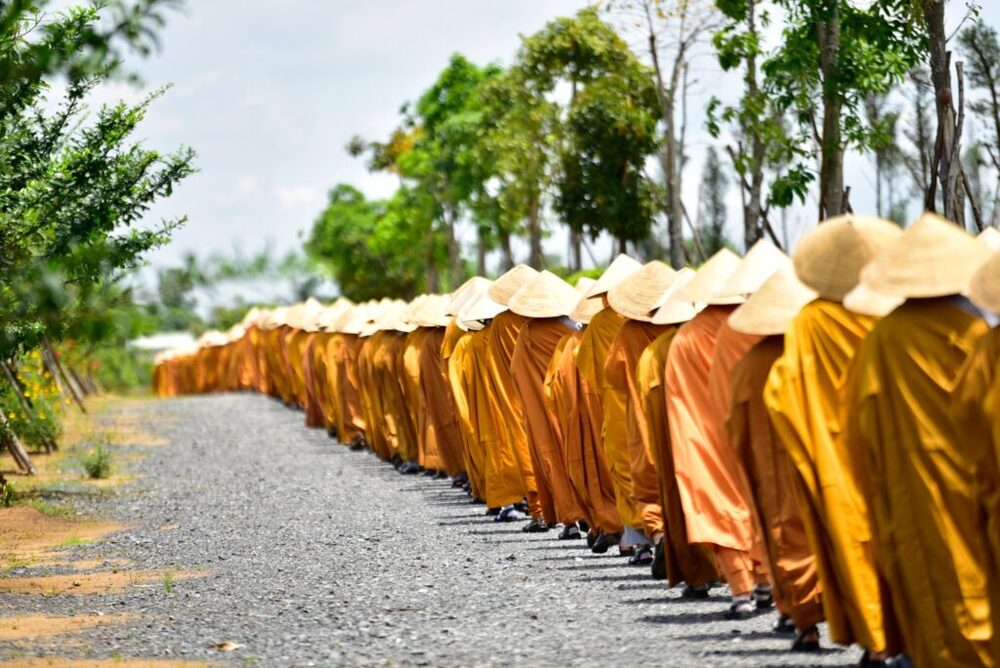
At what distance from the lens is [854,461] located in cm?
820

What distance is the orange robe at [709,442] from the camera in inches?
403

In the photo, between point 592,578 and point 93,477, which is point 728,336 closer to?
point 592,578

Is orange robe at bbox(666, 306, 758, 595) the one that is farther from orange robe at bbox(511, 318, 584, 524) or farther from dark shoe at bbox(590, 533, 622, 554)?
orange robe at bbox(511, 318, 584, 524)

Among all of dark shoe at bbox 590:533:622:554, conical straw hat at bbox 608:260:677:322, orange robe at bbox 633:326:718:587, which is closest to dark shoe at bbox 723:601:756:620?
orange robe at bbox 633:326:718:587

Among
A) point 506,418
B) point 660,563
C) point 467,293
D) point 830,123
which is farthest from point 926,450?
point 830,123

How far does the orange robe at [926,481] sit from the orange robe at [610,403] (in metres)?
4.56

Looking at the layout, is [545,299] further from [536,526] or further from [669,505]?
[669,505]

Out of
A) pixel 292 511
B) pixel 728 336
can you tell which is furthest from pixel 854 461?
pixel 292 511

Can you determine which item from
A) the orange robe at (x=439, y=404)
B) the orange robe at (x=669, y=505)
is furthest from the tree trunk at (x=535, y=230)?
the orange robe at (x=669, y=505)

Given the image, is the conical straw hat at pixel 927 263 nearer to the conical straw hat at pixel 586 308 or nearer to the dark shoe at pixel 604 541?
the dark shoe at pixel 604 541

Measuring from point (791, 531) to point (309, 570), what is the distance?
516 cm

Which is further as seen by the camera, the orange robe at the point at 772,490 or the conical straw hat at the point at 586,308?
the conical straw hat at the point at 586,308

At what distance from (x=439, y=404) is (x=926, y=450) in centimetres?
1317

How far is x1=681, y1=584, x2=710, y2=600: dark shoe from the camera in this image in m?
11.0
